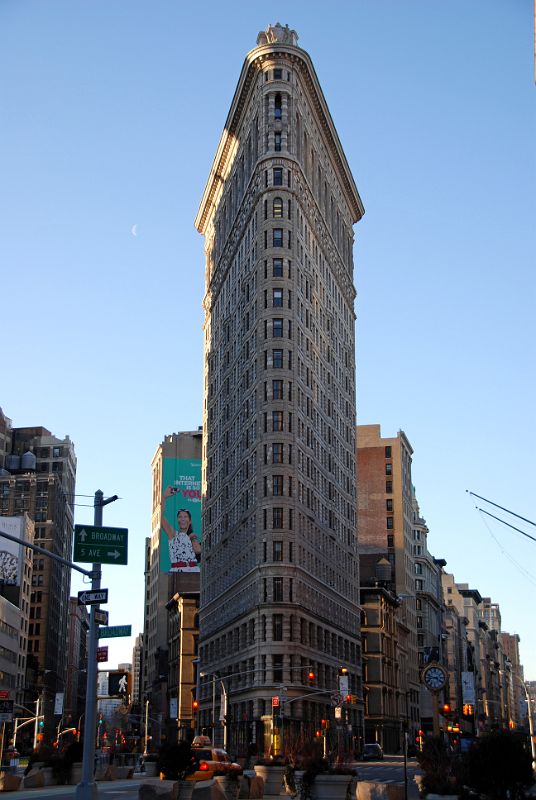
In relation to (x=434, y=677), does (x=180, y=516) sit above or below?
above

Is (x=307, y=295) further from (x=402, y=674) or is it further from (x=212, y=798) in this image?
(x=212, y=798)

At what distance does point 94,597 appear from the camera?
99.7 feet

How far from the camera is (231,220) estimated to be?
134m

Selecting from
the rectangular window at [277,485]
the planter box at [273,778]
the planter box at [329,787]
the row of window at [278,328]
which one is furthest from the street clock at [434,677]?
the row of window at [278,328]

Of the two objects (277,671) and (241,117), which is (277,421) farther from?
(241,117)

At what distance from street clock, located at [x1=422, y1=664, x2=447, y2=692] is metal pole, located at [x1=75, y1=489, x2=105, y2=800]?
10.4 m

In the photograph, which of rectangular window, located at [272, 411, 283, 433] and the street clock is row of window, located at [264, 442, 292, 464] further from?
the street clock

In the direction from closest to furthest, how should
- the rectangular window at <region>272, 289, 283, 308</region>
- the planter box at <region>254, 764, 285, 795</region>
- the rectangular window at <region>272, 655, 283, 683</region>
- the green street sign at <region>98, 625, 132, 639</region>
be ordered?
Result: the green street sign at <region>98, 625, 132, 639</region> → the planter box at <region>254, 764, 285, 795</region> → the rectangular window at <region>272, 655, 283, 683</region> → the rectangular window at <region>272, 289, 283, 308</region>

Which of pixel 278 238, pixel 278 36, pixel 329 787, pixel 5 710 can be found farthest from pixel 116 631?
pixel 278 36

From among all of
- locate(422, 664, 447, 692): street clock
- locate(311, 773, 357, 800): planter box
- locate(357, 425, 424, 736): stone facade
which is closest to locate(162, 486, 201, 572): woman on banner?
locate(357, 425, 424, 736): stone facade

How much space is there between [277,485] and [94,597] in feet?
238

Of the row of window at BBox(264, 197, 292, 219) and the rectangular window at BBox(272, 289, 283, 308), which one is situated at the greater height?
the row of window at BBox(264, 197, 292, 219)

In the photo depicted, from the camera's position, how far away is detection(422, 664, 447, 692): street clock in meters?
31.6

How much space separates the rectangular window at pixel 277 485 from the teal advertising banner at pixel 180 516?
81832mm
